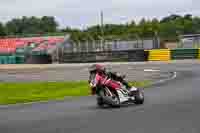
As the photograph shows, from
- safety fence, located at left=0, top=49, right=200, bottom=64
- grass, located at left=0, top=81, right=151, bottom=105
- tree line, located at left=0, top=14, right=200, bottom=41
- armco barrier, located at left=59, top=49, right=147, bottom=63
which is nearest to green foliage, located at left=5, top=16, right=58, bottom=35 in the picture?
tree line, located at left=0, top=14, right=200, bottom=41

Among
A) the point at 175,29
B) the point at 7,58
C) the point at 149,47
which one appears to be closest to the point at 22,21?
the point at 175,29

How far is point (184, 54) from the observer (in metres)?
47.6

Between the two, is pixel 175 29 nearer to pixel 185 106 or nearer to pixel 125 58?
pixel 125 58

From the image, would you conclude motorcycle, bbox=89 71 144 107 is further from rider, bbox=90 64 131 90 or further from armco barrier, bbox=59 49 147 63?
armco barrier, bbox=59 49 147 63

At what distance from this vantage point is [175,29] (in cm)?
10075

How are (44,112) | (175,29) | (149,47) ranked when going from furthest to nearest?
(175,29) → (149,47) → (44,112)

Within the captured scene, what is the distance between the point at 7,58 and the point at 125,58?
67.9 ft

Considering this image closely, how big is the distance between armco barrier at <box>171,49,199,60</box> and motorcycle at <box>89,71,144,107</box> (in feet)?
110

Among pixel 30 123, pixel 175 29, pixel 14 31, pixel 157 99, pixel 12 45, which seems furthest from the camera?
pixel 14 31

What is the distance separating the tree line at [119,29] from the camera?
87887mm

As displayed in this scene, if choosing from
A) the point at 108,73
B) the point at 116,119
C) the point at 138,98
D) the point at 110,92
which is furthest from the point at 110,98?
the point at 116,119

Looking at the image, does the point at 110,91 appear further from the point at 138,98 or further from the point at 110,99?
the point at 138,98

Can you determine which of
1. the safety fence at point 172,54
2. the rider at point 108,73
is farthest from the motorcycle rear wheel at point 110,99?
the safety fence at point 172,54

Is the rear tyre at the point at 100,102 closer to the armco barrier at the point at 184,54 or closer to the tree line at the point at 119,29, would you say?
the armco barrier at the point at 184,54
